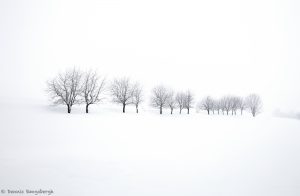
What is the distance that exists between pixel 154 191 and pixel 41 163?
21.3 ft

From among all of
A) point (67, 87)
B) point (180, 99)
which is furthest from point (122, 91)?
point (180, 99)

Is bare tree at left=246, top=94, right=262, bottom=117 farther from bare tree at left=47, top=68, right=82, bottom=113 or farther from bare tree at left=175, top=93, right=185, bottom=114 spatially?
bare tree at left=47, top=68, right=82, bottom=113

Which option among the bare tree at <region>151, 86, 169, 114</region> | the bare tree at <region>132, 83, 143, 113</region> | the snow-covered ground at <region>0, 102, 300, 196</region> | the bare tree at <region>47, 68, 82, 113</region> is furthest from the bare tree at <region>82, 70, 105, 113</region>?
the snow-covered ground at <region>0, 102, 300, 196</region>

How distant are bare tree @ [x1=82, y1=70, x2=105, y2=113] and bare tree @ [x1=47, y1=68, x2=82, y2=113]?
1296mm

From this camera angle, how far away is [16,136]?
1395cm

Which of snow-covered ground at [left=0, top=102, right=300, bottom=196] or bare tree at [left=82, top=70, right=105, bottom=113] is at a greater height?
bare tree at [left=82, top=70, right=105, bottom=113]

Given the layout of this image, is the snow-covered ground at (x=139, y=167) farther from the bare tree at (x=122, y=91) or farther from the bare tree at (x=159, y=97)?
the bare tree at (x=159, y=97)

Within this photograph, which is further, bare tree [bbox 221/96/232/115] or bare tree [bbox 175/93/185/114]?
bare tree [bbox 221/96/232/115]

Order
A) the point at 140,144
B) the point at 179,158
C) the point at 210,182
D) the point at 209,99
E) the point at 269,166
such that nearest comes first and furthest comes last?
the point at 210,182 → the point at 269,166 → the point at 179,158 → the point at 140,144 → the point at 209,99

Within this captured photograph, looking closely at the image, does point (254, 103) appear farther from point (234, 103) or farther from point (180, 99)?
point (180, 99)

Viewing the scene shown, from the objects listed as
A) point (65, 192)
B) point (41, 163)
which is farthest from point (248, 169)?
point (41, 163)

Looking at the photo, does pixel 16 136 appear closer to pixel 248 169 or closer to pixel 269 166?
pixel 248 169

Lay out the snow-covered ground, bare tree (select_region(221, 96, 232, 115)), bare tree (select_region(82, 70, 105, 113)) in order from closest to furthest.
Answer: the snow-covered ground → bare tree (select_region(82, 70, 105, 113)) → bare tree (select_region(221, 96, 232, 115))

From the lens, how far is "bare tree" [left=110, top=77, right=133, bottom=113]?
44.3 m
